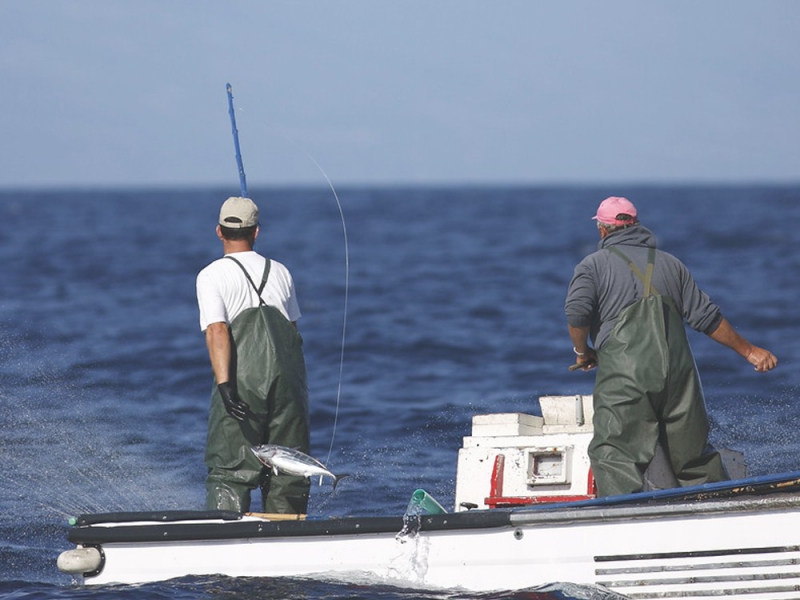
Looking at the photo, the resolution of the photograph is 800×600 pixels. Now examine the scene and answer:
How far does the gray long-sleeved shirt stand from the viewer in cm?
622

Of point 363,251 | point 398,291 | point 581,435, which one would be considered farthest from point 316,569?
point 363,251

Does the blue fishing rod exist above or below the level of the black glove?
above

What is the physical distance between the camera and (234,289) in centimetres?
658

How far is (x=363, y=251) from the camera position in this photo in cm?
3997

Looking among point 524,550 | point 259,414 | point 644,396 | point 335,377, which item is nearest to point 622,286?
point 644,396

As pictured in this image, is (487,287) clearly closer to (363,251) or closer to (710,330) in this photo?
(363,251)

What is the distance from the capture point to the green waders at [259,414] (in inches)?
259

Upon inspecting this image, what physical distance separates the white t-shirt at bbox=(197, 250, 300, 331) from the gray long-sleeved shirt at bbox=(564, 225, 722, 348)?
1563 mm

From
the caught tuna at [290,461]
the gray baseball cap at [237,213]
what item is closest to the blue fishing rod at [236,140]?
the gray baseball cap at [237,213]

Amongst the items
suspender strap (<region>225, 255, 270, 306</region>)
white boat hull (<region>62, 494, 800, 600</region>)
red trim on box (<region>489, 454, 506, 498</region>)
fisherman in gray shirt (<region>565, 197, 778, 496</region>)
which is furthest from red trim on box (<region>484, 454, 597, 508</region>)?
suspender strap (<region>225, 255, 270, 306</region>)

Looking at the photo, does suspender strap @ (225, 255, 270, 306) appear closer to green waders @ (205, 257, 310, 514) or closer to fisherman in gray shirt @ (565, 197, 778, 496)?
green waders @ (205, 257, 310, 514)

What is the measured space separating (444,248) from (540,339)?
22.8m

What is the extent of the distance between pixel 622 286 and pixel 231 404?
81.4 inches

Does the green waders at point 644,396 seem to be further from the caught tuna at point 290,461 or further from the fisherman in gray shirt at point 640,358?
the caught tuna at point 290,461
